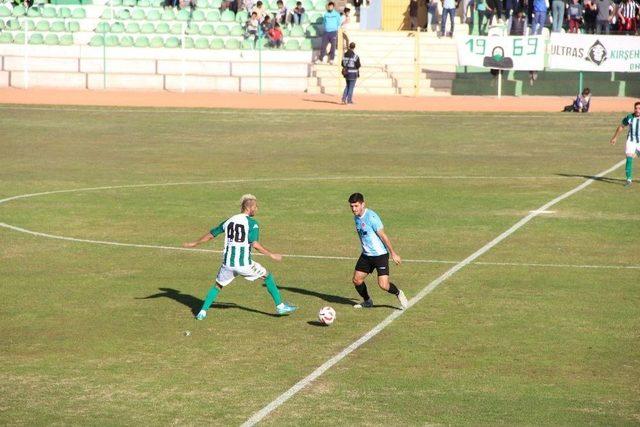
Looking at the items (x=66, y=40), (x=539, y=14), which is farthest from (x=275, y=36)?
(x=539, y=14)

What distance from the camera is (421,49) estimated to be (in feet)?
200

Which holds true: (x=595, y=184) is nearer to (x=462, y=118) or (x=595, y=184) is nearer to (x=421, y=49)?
(x=462, y=118)

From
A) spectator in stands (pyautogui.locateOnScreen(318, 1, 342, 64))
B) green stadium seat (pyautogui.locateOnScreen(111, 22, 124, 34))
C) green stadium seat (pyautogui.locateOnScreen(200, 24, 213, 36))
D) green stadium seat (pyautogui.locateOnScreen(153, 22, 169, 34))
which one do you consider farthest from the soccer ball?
green stadium seat (pyautogui.locateOnScreen(111, 22, 124, 34))

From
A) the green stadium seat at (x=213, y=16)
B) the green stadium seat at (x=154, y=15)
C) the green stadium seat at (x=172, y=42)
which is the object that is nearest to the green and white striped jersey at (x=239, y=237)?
the green stadium seat at (x=172, y=42)

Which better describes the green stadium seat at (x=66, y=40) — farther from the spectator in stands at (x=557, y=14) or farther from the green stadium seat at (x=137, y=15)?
the spectator in stands at (x=557, y=14)

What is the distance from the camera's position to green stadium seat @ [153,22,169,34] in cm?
6406

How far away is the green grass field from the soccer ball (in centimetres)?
18

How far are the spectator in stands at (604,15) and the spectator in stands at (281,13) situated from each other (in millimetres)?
15096

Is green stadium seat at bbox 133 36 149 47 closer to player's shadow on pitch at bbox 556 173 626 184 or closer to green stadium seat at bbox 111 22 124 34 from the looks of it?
green stadium seat at bbox 111 22 124 34

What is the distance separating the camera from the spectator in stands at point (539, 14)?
193ft

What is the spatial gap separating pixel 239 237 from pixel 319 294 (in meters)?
2.99

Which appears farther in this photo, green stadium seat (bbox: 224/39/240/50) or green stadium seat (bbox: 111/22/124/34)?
green stadium seat (bbox: 111/22/124/34)

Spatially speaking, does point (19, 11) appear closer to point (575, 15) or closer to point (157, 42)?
point (157, 42)

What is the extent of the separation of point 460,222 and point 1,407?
15250 millimetres
